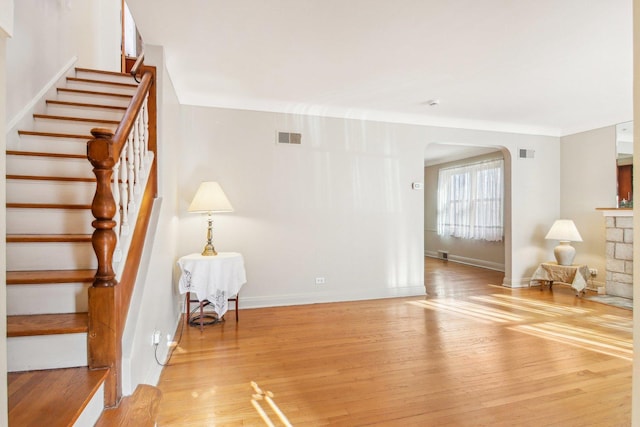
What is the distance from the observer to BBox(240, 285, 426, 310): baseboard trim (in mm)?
4184

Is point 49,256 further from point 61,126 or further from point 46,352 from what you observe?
point 61,126

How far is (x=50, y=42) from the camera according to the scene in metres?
3.05

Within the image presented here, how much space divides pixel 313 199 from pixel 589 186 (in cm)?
440

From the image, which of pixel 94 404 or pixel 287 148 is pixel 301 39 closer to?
pixel 287 148

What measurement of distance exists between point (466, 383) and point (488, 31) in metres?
2.61

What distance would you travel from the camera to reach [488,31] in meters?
2.57

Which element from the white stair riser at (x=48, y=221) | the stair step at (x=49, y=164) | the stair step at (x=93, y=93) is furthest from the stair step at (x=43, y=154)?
the stair step at (x=93, y=93)

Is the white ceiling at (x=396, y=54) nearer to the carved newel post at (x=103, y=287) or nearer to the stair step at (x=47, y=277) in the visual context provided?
the carved newel post at (x=103, y=287)

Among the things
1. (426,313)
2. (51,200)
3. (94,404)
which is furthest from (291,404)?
(426,313)

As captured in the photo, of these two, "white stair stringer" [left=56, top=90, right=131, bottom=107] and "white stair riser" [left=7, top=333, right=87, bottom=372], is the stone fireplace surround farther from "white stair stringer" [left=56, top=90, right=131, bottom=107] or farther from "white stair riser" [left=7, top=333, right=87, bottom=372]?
"white stair stringer" [left=56, top=90, right=131, bottom=107]

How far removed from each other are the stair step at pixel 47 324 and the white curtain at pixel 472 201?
23.4ft

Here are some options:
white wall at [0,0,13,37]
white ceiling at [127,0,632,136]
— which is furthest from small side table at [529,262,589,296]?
white wall at [0,0,13,37]

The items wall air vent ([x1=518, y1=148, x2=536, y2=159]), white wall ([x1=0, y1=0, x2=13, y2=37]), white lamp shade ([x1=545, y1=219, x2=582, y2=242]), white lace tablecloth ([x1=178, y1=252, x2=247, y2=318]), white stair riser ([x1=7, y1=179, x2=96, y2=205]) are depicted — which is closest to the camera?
white wall ([x1=0, y1=0, x2=13, y2=37])

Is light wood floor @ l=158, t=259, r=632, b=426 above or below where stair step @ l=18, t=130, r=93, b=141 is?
below
